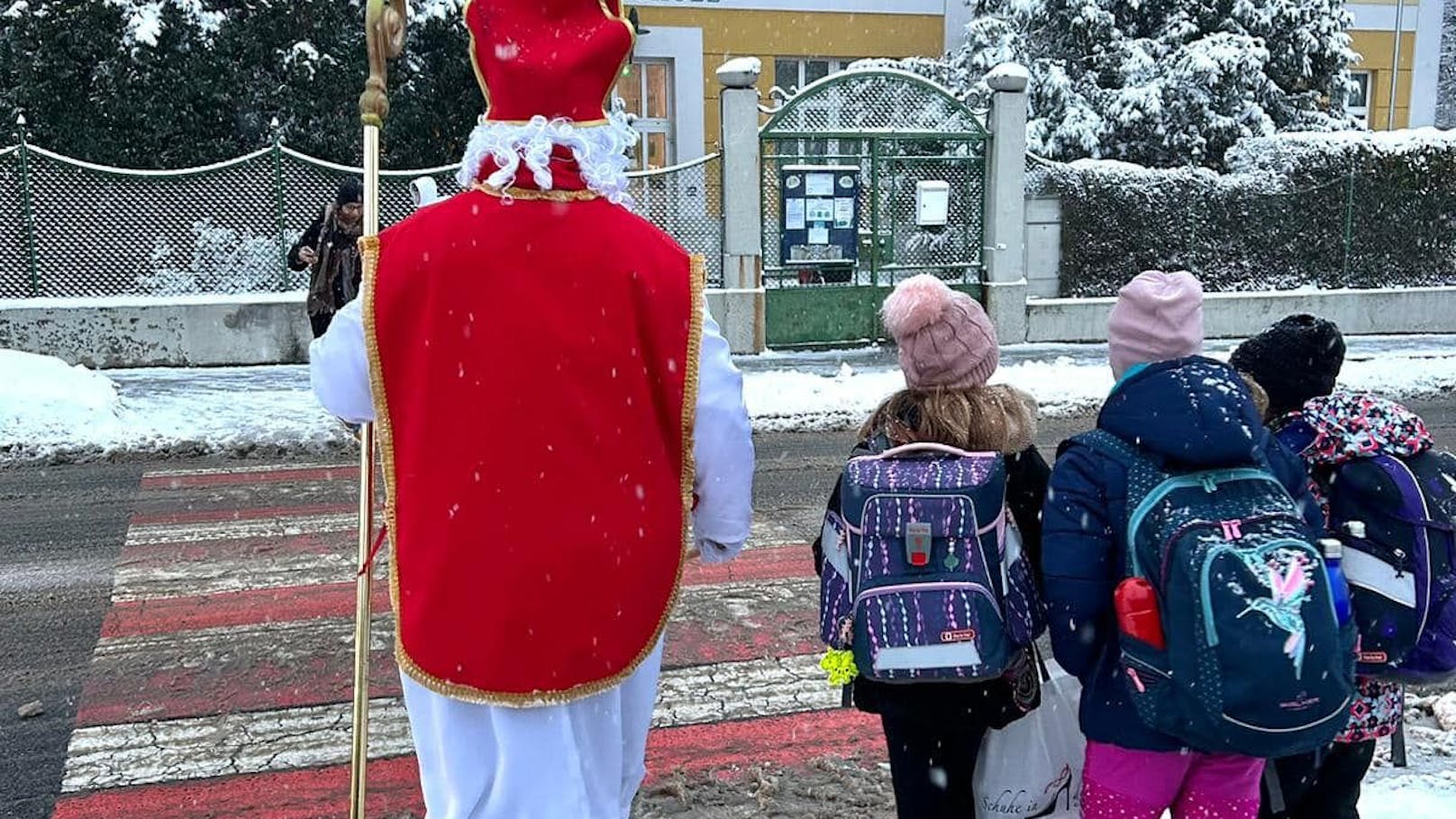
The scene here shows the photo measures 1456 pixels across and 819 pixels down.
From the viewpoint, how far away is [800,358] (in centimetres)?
1354

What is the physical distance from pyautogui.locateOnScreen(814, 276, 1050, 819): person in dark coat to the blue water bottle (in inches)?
22.6

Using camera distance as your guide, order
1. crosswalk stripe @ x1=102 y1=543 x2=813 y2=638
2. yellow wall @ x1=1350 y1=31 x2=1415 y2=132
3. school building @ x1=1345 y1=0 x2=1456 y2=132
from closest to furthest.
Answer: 1. crosswalk stripe @ x1=102 y1=543 x2=813 y2=638
2. school building @ x1=1345 y1=0 x2=1456 y2=132
3. yellow wall @ x1=1350 y1=31 x2=1415 y2=132

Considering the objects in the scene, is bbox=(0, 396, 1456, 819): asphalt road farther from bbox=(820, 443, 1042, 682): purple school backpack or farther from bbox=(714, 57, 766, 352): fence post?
bbox=(714, 57, 766, 352): fence post

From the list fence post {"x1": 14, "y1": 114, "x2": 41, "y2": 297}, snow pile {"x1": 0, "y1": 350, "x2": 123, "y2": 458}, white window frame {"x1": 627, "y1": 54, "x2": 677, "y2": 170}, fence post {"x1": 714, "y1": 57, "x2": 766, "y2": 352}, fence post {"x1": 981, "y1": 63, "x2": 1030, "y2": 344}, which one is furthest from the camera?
white window frame {"x1": 627, "y1": 54, "x2": 677, "y2": 170}

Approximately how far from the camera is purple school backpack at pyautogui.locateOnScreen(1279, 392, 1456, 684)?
7.91ft

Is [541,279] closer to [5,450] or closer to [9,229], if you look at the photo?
[5,450]

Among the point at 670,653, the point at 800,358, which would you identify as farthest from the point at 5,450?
the point at 800,358

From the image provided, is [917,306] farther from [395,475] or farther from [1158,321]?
[395,475]

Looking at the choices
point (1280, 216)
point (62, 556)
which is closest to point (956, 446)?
point (62, 556)

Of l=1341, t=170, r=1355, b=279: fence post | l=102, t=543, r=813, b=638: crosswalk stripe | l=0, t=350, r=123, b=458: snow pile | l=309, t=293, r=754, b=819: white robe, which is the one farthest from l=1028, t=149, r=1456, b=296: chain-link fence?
l=309, t=293, r=754, b=819: white robe

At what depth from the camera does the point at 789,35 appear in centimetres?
2191

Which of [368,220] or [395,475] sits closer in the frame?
[395,475]

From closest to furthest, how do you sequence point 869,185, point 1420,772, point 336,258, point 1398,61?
point 1420,772, point 336,258, point 869,185, point 1398,61

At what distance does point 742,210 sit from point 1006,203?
3.27 meters
